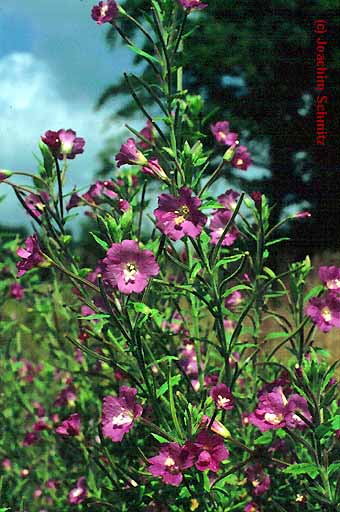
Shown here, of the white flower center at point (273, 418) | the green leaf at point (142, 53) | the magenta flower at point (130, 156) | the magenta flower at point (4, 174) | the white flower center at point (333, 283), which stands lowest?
the white flower center at point (273, 418)

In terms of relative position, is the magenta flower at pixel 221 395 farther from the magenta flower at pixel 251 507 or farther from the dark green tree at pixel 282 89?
the dark green tree at pixel 282 89

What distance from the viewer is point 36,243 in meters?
2.07

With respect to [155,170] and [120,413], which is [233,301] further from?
[120,413]

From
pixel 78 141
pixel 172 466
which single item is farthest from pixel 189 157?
pixel 172 466

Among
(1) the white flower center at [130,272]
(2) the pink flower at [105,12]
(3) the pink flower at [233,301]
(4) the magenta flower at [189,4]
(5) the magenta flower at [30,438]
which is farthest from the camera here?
(5) the magenta flower at [30,438]

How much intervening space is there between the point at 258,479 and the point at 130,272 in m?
0.91

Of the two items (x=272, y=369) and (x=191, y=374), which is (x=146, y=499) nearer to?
(x=191, y=374)

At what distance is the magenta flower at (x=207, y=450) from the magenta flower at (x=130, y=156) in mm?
766

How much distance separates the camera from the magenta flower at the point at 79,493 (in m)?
2.67

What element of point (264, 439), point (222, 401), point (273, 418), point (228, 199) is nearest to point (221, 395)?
point (222, 401)

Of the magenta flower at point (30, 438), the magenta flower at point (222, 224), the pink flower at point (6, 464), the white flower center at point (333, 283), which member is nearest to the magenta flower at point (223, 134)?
the magenta flower at point (222, 224)

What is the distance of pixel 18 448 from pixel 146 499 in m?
1.34

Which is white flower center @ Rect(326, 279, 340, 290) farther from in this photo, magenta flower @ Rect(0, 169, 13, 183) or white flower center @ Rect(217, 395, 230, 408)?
magenta flower @ Rect(0, 169, 13, 183)

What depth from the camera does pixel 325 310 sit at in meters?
2.20
